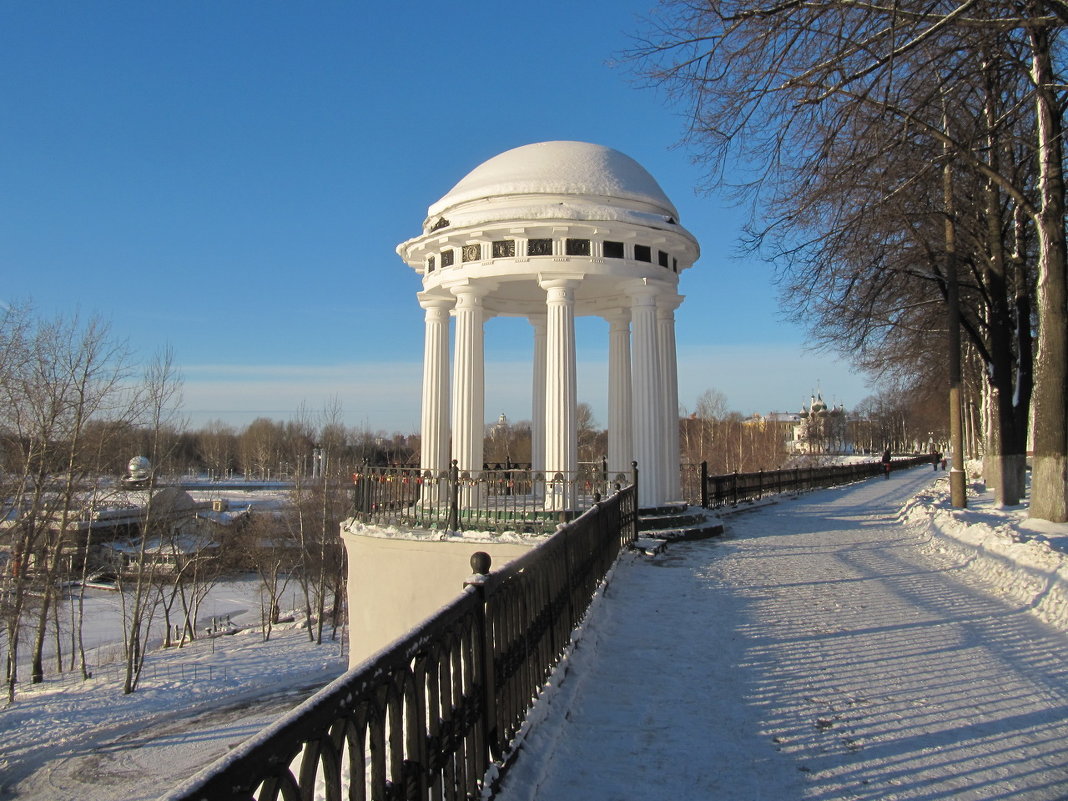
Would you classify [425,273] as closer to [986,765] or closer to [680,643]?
[680,643]

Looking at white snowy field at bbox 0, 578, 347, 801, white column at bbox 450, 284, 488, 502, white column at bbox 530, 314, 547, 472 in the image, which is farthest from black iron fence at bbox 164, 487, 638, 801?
white snowy field at bbox 0, 578, 347, 801

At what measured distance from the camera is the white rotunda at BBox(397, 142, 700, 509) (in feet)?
46.6

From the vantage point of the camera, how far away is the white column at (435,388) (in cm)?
1590

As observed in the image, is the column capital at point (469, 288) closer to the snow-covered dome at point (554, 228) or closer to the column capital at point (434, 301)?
the snow-covered dome at point (554, 228)

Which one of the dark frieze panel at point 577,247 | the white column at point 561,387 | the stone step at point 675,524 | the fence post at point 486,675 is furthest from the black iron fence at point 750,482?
the fence post at point 486,675

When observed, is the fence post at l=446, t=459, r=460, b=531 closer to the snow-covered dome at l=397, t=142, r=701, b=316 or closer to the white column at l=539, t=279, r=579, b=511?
the white column at l=539, t=279, r=579, b=511

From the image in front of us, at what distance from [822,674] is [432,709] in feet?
12.5

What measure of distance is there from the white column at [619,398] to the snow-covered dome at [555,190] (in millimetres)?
3105

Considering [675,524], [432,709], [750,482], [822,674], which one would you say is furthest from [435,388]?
[432,709]

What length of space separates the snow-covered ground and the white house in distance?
3287 mm

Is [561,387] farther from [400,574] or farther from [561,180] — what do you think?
[400,574]

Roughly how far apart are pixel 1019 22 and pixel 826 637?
7.00m

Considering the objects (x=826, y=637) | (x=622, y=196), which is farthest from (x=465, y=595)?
(x=622, y=196)

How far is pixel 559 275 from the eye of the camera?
46.9 ft
